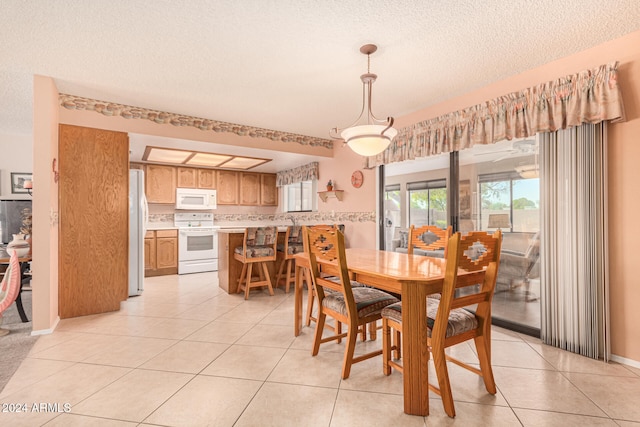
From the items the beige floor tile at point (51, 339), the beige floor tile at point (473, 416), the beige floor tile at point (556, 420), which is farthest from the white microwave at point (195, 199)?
the beige floor tile at point (556, 420)

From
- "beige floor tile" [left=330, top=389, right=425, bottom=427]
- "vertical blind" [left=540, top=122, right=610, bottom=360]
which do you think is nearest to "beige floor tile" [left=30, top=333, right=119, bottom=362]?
"beige floor tile" [left=330, top=389, right=425, bottom=427]

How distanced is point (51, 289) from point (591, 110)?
15.1ft

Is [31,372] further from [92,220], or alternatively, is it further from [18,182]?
[18,182]

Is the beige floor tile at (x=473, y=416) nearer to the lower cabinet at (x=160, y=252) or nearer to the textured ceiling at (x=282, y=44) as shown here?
A: the textured ceiling at (x=282, y=44)

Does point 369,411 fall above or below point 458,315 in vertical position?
below

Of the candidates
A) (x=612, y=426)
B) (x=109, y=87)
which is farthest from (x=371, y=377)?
(x=109, y=87)

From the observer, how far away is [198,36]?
83.3 inches

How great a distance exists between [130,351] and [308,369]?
1394mm

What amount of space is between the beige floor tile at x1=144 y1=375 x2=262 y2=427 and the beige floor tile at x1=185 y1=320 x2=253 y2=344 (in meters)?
0.61

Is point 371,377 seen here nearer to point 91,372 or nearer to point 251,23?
point 91,372

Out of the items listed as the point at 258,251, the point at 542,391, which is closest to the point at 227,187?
the point at 258,251

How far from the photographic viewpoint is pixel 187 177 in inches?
231

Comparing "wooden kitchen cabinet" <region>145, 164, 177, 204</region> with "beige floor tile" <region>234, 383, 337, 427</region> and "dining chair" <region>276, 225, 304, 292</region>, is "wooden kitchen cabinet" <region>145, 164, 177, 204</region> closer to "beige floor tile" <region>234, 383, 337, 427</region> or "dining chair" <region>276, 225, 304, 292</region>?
"dining chair" <region>276, 225, 304, 292</region>

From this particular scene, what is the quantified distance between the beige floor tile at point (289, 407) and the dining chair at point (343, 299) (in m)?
0.25
